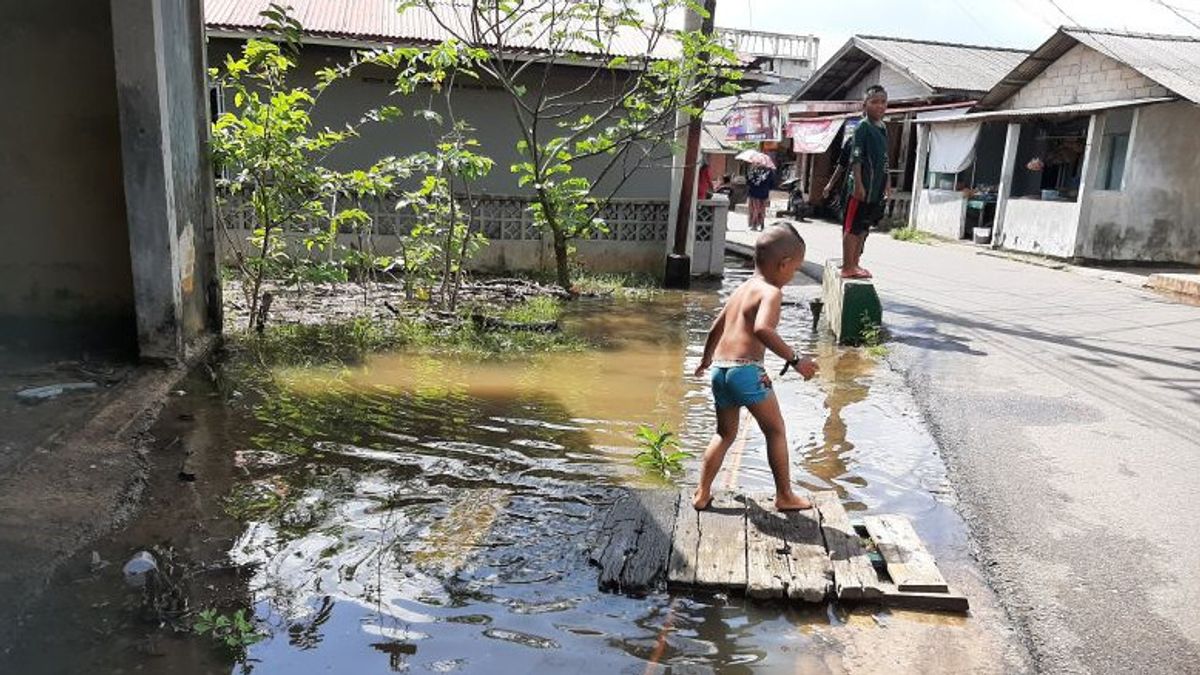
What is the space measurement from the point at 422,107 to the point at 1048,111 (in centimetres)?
1258

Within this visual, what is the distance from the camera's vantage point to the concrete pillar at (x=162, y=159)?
19.4ft

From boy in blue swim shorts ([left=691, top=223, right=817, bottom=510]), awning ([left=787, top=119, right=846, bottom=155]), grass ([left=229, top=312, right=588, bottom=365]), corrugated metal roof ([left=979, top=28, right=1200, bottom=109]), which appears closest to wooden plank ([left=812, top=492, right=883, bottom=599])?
boy in blue swim shorts ([left=691, top=223, right=817, bottom=510])

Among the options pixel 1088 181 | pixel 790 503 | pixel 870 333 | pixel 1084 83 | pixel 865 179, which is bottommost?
pixel 790 503

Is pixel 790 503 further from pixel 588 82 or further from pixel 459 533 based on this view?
pixel 588 82

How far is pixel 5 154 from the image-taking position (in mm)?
6371

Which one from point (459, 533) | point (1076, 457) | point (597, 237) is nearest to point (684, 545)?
point (459, 533)

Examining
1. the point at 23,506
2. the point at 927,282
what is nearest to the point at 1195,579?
the point at 23,506

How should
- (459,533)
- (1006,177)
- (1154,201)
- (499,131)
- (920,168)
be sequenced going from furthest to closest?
(920,168)
(1006,177)
(1154,201)
(499,131)
(459,533)

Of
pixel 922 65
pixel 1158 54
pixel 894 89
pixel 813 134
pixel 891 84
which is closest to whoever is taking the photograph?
pixel 1158 54

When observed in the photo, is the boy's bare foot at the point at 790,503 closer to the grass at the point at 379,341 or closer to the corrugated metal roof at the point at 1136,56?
the grass at the point at 379,341

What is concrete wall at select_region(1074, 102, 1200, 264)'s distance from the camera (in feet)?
51.1

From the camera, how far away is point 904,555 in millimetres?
3875

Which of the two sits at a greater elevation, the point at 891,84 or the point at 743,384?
the point at 891,84

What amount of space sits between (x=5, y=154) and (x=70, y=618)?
15.2 feet
